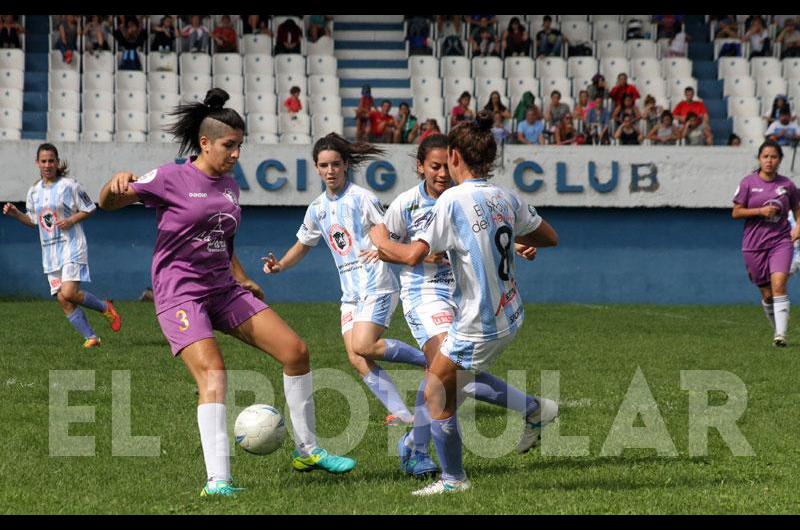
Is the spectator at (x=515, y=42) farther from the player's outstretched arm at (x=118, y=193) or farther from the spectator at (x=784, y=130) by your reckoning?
the player's outstretched arm at (x=118, y=193)

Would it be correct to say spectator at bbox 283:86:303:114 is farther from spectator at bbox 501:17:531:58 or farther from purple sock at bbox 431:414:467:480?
purple sock at bbox 431:414:467:480

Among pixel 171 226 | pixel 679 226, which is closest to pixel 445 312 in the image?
pixel 171 226

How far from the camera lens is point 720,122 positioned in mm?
25641

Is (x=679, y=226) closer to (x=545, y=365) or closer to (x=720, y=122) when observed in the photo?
(x=720, y=122)

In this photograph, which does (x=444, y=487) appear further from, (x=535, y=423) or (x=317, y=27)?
(x=317, y=27)

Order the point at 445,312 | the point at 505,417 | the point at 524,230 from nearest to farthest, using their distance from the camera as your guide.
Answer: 1. the point at 524,230
2. the point at 445,312
3. the point at 505,417

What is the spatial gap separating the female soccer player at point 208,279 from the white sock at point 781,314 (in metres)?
8.65

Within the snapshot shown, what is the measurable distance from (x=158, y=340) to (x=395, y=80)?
13.4 m

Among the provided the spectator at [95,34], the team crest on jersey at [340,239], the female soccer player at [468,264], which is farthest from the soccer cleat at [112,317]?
the spectator at [95,34]

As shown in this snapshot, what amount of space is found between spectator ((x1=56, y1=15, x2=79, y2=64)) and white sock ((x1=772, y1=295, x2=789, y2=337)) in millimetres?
16234

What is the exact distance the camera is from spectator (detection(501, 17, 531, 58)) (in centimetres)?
2661

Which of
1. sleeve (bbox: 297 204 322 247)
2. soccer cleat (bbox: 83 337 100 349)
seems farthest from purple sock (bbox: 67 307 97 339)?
sleeve (bbox: 297 204 322 247)

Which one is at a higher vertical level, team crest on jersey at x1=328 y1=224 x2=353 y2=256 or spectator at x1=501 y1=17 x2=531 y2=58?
spectator at x1=501 y1=17 x2=531 y2=58

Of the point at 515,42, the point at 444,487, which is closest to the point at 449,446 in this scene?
the point at 444,487
